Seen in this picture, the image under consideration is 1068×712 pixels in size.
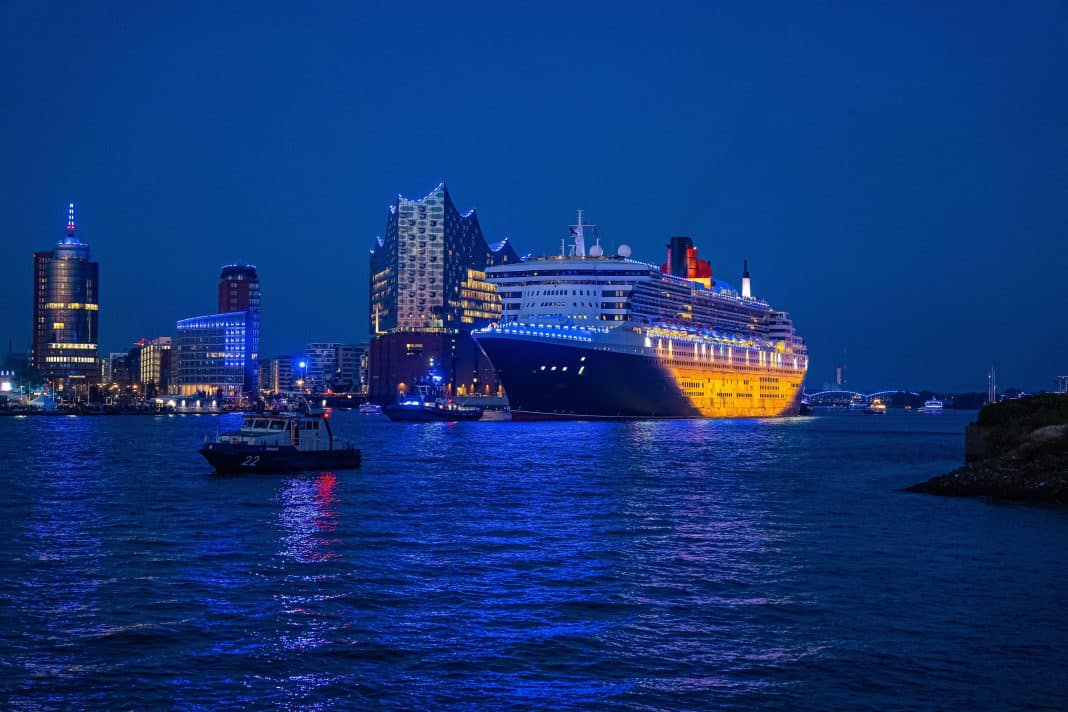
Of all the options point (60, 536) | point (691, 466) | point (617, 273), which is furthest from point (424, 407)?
point (60, 536)

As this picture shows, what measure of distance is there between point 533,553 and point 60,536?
43.3 feet

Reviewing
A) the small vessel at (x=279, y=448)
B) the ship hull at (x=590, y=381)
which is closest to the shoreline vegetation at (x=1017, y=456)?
the small vessel at (x=279, y=448)

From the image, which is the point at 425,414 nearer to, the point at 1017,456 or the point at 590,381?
the point at 590,381

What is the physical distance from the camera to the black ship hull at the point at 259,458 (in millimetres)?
50562

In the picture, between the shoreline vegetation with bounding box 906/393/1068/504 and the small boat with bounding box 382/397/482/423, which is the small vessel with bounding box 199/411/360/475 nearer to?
the shoreline vegetation with bounding box 906/393/1068/504

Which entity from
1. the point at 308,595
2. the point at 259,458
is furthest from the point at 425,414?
the point at 308,595

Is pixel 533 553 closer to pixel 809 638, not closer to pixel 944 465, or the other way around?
pixel 809 638

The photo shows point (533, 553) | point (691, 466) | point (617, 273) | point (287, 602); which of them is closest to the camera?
point (287, 602)

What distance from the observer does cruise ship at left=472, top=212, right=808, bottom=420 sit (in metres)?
107

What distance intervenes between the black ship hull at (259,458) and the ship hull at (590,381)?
52.9 meters

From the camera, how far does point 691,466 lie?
5950 centimetres

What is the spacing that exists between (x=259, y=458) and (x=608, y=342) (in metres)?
61.1

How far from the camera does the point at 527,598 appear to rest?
23.0 metres

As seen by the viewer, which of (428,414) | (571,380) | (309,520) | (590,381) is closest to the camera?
(309,520)
